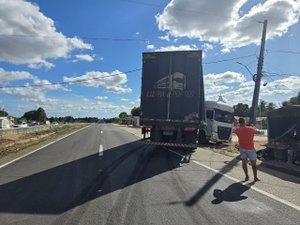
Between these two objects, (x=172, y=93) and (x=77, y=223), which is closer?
(x=77, y=223)

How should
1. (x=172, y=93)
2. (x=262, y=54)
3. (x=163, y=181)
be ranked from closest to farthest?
(x=163, y=181) → (x=172, y=93) → (x=262, y=54)

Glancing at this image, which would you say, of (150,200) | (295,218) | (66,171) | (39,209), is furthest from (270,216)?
(66,171)

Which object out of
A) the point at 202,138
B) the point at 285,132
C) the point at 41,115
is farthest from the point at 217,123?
the point at 41,115

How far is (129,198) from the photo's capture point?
7.30 m

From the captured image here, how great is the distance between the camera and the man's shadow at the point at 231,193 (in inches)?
293

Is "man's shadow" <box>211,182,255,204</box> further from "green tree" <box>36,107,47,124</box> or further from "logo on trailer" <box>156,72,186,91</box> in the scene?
"green tree" <box>36,107,47,124</box>

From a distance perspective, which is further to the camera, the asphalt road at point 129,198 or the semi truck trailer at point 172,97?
the semi truck trailer at point 172,97

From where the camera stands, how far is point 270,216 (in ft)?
20.4

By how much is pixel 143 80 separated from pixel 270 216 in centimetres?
1097

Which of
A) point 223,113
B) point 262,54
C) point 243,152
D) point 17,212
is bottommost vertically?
point 17,212

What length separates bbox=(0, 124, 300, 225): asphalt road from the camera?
5.93 metres

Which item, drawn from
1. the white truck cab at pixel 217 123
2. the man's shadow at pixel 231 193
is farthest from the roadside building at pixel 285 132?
the man's shadow at pixel 231 193

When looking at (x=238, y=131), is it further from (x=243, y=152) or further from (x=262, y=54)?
(x=262, y=54)

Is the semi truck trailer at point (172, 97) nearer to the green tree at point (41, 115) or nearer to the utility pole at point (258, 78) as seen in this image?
the utility pole at point (258, 78)
